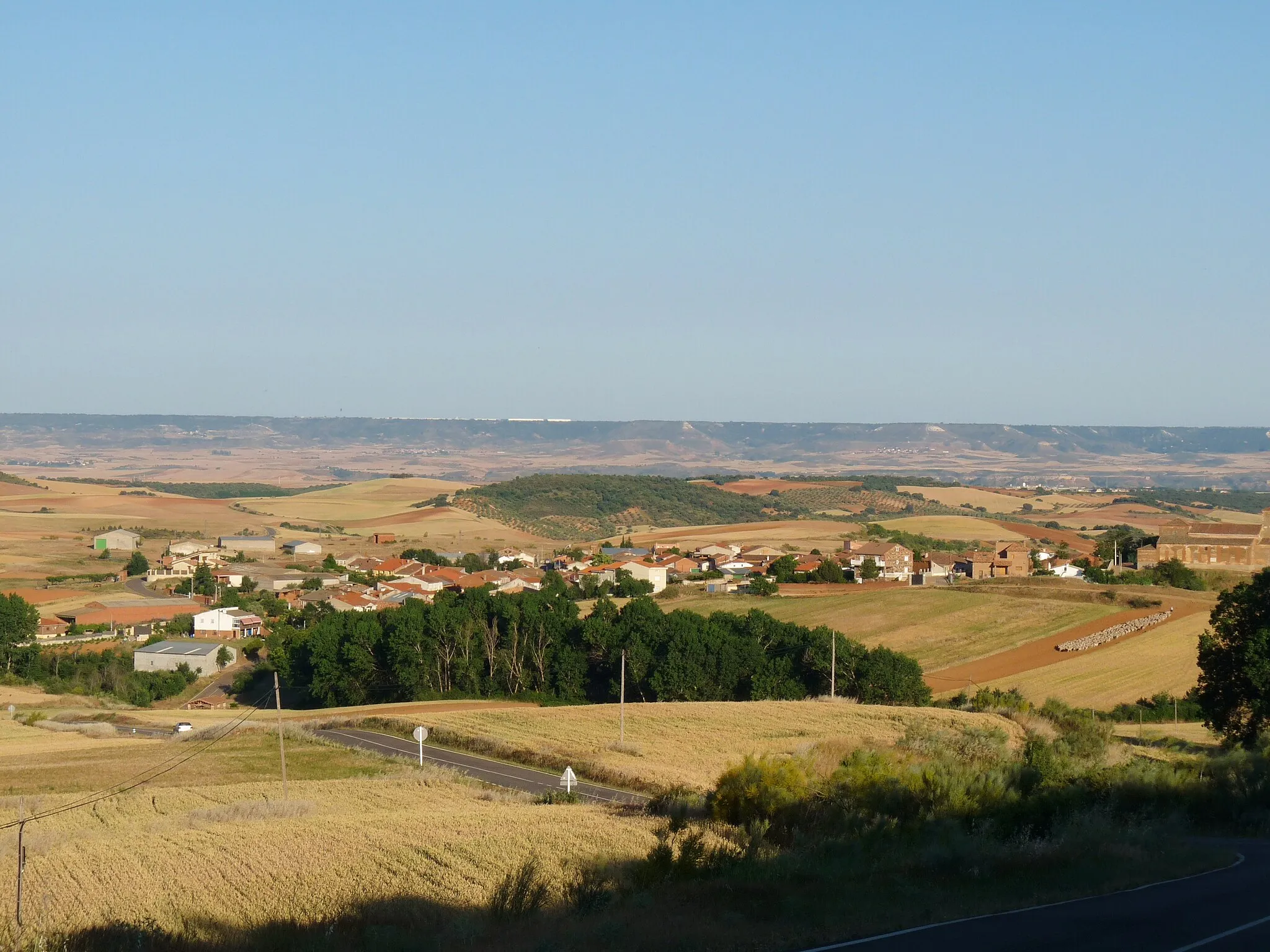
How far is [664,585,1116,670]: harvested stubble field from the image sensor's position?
5497 cm

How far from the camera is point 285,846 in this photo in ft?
65.8

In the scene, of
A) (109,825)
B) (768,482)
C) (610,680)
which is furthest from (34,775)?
(768,482)

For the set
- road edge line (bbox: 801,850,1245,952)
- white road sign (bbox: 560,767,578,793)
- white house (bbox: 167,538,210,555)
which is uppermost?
road edge line (bbox: 801,850,1245,952)

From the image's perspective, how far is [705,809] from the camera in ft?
67.8

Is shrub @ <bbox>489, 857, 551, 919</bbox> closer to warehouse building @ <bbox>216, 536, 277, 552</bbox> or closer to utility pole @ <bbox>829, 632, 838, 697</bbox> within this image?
utility pole @ <bbox>829, 632, 838, 697</bbox>

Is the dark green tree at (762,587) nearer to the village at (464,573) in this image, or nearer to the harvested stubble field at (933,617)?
the village at (464,573)

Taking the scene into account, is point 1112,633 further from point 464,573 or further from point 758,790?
point 464,573

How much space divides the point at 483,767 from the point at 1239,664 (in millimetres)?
19356

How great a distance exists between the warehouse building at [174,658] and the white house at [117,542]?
53495 mm

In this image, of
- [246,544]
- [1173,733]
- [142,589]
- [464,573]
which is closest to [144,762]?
[1173,733]

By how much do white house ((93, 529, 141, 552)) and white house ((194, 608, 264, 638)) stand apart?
46272mm

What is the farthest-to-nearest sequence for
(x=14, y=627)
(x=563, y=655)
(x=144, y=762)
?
(x=14, y=627)
(x=563, y=655)
(x=144, y=762)

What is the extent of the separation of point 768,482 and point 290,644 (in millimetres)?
142208

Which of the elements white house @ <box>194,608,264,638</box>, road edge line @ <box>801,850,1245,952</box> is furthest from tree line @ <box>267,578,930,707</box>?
road edge line @ <box>801,850,1245,952</box>
